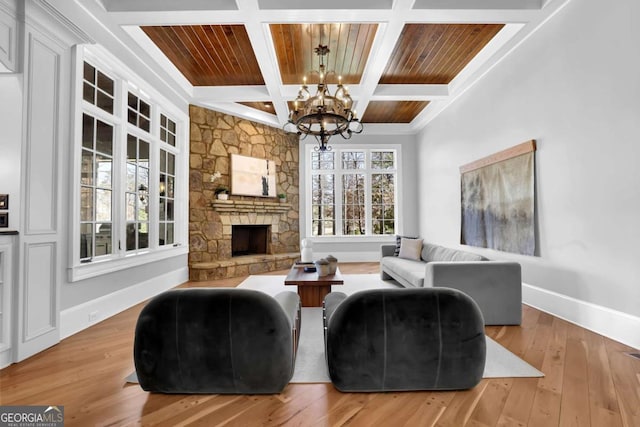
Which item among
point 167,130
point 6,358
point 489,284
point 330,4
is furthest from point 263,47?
point 6,358

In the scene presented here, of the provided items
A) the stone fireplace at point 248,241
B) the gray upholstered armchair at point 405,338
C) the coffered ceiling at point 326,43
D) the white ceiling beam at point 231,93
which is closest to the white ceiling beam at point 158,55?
the coffered ceiling at point 326,43

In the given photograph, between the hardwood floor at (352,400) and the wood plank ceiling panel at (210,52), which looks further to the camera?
the wood plank ceiling panel at (210,52)

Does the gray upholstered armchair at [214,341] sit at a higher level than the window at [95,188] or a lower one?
lower

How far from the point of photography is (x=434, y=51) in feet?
13.9

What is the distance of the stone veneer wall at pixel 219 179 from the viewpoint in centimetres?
564

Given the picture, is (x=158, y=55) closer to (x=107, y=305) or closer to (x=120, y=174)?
(x=120, y=174)

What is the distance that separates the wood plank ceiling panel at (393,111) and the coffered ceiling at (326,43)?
6 centimetres

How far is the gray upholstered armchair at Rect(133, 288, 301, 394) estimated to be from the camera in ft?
5.70

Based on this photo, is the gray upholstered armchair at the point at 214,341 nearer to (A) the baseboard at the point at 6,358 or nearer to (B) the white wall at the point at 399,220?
(A) the baseboard at the point at 6,358

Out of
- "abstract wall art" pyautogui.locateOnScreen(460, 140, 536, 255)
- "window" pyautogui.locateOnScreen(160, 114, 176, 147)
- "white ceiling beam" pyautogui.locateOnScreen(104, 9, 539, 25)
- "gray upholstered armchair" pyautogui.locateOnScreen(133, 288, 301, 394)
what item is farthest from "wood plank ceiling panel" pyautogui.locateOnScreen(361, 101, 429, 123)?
"gray upholstered armchair" pyautogui.locateOnScreen(133, 288, 301, 394)

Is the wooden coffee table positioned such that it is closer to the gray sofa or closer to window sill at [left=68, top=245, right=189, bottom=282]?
the gray sofa

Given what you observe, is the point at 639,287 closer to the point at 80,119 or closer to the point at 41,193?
the point at 41,193

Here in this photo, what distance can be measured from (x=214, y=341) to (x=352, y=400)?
0.89 meters

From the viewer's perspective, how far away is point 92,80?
333 centimetres
